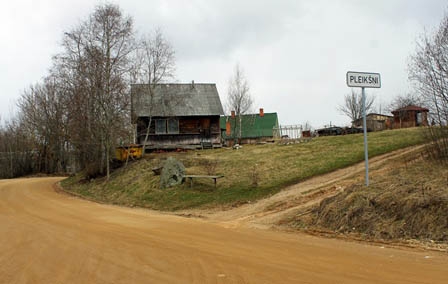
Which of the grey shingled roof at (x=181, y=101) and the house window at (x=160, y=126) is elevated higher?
the grey shingled roof at (x=181, y=101)

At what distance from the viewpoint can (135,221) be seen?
1413 cm

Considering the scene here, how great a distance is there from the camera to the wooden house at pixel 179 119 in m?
39.0

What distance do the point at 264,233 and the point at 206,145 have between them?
95.3ft

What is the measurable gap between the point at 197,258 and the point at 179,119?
109ft

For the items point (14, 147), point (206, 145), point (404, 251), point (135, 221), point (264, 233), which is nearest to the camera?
point (404, 251)

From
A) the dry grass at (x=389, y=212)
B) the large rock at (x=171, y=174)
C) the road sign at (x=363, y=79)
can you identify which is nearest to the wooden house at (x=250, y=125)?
the large rock at (x=171, y=174)

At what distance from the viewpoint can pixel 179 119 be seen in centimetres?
4062

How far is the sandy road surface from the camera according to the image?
647cm

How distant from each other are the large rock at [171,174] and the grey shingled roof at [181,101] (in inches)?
541

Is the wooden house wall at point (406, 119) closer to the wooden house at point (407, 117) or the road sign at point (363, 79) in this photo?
the wooden house at point (407, 117)

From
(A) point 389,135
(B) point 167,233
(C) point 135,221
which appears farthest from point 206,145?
(B) point 167,233

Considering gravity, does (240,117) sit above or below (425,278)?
above

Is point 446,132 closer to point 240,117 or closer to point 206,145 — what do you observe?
point 206,145

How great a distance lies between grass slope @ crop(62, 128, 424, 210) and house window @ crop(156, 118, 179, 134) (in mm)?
8404
